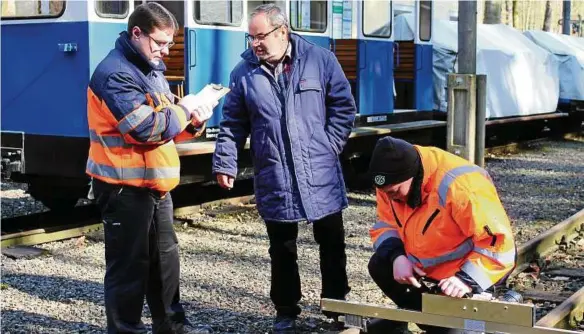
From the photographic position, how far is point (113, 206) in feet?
13.7

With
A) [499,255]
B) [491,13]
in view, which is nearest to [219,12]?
[499,255]

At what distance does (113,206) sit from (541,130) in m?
16.7

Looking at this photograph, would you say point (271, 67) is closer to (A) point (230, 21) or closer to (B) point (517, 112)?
(A) point (230, 21)

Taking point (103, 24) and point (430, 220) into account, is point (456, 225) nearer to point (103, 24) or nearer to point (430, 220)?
point (430, 220)

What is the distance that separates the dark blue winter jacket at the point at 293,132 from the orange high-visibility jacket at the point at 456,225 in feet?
2.50

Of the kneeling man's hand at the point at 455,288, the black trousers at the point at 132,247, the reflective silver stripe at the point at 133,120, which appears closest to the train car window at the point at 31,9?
the black trousers at the point at 132,247

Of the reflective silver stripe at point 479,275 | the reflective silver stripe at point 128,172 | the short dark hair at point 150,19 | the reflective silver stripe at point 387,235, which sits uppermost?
the short dark hair at point 150,19

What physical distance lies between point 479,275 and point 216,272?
3242mm

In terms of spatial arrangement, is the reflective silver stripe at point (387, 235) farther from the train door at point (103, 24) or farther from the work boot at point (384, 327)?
the train door at point (103, 24)

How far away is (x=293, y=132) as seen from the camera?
472 centimetres

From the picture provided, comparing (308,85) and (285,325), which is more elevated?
(308,85)

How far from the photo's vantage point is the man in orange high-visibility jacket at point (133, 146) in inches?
161

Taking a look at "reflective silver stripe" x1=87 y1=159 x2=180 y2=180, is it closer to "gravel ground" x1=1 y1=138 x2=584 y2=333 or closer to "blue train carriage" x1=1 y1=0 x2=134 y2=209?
"gravel ground" x1=1 y1=138 x2=584 y2=333

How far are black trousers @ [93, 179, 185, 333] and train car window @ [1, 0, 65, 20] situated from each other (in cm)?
432
